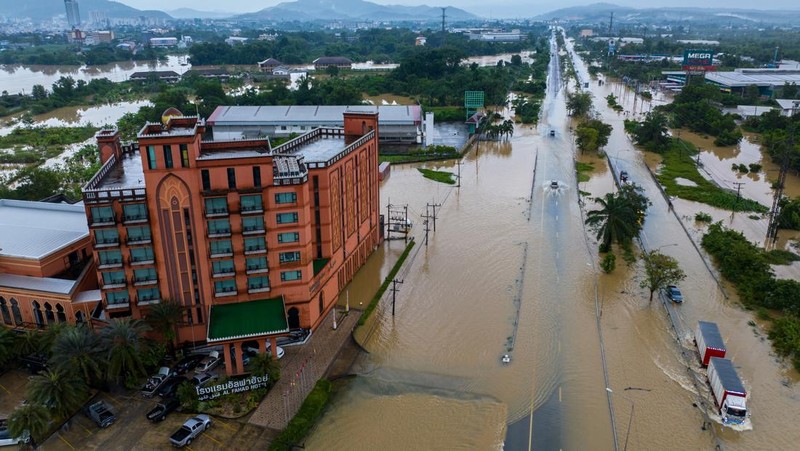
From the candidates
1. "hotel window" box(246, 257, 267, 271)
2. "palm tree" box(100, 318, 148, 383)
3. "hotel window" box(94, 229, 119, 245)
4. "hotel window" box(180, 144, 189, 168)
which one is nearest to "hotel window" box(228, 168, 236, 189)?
"hotel window" box(180, 144, 189, 168)

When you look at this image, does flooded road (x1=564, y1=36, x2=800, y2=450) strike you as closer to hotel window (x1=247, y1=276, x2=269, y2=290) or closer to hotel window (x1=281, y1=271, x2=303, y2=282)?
hotel window (x1=281, y1=271, x2=303, y2=282)

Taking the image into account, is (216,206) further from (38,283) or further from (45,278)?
(38,283)

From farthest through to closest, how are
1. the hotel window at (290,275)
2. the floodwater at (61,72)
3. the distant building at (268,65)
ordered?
the distant building at (268,65), the floodwater at (61,72), the hotel window at (290,275)

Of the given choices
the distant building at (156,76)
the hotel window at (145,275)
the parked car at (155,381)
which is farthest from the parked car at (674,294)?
the distant building at (156,76)

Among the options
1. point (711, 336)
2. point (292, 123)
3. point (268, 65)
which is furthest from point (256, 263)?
point (268, 65)

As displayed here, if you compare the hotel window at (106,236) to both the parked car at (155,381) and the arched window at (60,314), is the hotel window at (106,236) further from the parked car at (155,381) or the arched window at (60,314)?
the parked car at (155,381)

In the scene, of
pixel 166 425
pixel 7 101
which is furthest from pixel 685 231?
pixel 7 101

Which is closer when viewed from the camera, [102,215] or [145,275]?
[102,215]
